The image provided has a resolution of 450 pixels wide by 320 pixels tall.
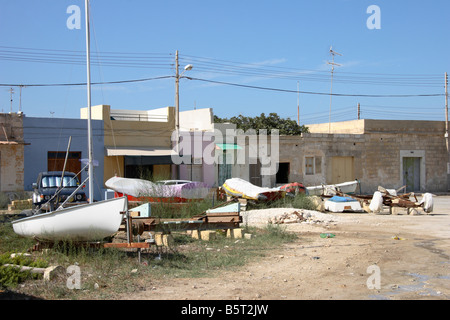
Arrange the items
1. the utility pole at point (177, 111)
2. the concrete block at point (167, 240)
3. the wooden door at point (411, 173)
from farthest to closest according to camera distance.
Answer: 1. the wooden door at point (411, 173)
2. the utility pole at point (177, 111)
3. the concrete block at point (167, 240)

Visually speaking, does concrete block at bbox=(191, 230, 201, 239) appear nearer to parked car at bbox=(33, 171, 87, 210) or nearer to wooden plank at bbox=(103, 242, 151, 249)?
wooden plank at bbox=(103, 242, 151, 249)

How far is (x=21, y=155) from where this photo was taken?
24.2 metres

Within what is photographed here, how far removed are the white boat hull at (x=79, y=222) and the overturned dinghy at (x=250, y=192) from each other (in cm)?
1097

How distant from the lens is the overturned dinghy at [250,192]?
763 inches

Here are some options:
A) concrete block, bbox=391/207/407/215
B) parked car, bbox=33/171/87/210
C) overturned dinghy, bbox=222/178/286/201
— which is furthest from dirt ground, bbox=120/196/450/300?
parked car, bbox=33/171/87/210

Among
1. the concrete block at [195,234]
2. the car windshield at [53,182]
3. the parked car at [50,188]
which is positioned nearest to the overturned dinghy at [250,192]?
the parked car at [50,188]

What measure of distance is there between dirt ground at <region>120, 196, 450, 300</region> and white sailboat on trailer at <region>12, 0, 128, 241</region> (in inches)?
73.4

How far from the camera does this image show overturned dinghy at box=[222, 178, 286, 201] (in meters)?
19.4

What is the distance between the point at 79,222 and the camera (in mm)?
8750

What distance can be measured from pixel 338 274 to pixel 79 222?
16.0ft

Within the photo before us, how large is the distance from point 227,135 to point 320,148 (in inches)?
270

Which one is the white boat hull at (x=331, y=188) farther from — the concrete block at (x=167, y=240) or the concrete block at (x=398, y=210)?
the concrete block at (x=167, y=240)

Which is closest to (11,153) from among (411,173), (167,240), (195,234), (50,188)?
(50,188)
